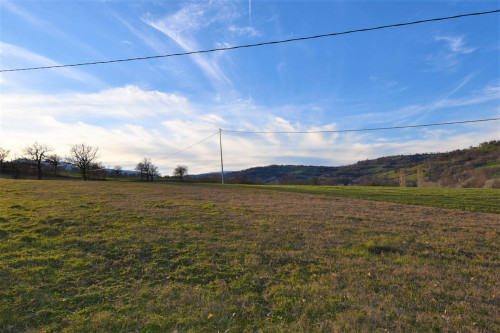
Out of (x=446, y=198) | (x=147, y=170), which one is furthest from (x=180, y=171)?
(x=446, y=198)

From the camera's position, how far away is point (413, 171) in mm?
72125

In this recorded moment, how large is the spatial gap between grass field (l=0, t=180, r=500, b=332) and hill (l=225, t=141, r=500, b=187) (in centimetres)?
4952

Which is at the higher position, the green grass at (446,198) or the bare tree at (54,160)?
the bare tree at (54,160)

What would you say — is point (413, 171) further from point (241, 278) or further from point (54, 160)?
point (54, 160)

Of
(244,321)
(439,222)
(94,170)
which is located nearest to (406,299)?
(244,321)

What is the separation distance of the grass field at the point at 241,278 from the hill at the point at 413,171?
49.5 m

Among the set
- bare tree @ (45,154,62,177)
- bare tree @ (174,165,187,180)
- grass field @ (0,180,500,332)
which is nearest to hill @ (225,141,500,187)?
bare tree @ (174,165,187,180)

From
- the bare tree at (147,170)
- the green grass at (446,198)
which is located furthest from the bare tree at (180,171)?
the green grass at (446,198)

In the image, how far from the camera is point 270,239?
802 cm

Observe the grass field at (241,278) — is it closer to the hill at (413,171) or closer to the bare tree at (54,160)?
the hill at (413,171)

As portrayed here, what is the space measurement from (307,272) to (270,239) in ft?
8.27

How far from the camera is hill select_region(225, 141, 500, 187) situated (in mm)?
53888

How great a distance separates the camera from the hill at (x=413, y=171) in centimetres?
5389

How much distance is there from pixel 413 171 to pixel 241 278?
83.1m
